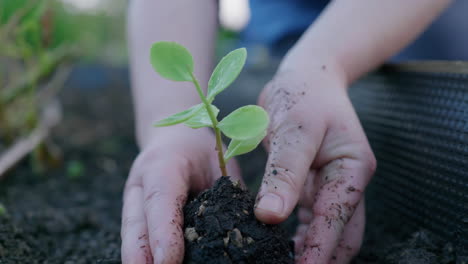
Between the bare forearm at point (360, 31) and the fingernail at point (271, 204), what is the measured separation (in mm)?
389

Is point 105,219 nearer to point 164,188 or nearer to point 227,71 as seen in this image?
point 164,188

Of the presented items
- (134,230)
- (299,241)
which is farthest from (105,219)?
(299,241)

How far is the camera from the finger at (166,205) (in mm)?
664

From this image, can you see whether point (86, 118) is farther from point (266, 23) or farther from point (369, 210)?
point (369, 210)

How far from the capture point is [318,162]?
849 millimetres

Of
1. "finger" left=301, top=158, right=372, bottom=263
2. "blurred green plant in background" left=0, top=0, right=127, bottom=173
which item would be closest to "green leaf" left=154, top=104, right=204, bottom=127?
"finger" left=301, top=158, right=372, bottom=263

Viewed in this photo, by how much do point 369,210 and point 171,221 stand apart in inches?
28.0

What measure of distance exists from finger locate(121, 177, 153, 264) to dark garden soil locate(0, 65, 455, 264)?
9 centimetres

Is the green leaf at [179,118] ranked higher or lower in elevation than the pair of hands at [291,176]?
higher

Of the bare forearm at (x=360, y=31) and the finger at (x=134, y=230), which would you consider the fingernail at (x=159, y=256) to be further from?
the bare forearm at (x=360, y=31)

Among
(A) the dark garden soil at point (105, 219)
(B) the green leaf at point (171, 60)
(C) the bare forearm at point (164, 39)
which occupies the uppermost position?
(B) the green leaf at point (171, 60)

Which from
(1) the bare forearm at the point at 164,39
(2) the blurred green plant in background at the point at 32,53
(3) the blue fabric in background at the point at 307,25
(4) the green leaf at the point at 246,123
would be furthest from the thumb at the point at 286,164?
(3) the blue fabric in background at the point at 307,25

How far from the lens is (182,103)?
Answer: 1.12m

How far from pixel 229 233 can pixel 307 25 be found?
1.44m
